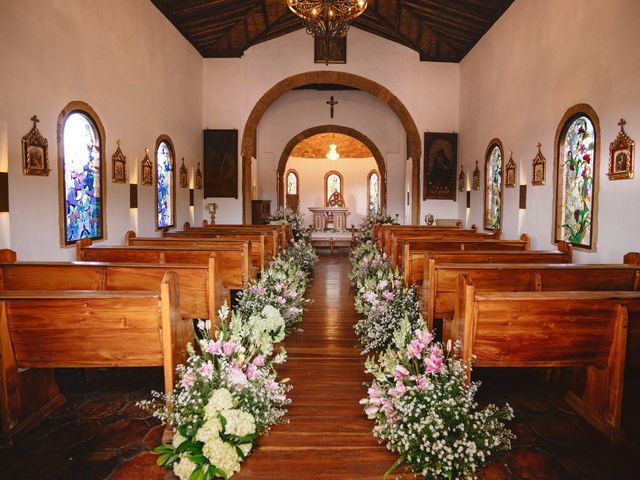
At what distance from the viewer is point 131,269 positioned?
12.4 feet

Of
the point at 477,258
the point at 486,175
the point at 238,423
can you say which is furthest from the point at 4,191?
the point at 486,175

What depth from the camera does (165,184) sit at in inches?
360

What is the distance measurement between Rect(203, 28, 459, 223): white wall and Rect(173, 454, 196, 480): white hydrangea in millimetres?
9520

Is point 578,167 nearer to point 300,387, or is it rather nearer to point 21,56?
point 300,387

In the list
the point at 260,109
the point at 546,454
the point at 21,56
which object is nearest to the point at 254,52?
the point at 260,109

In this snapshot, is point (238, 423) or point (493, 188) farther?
point (493, 188)

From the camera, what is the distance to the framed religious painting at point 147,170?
789cm

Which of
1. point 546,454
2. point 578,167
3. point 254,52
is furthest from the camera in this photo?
point 254,52

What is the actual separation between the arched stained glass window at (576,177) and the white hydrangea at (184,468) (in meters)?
5.02

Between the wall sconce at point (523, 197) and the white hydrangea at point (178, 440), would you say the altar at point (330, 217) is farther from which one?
the white hydrangea at point (178, 440)

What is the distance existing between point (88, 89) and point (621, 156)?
6.31 metres

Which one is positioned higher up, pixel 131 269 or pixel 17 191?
pixel 17 191

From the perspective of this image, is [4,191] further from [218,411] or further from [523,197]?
[523,197]

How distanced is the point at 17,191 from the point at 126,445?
320 cm
